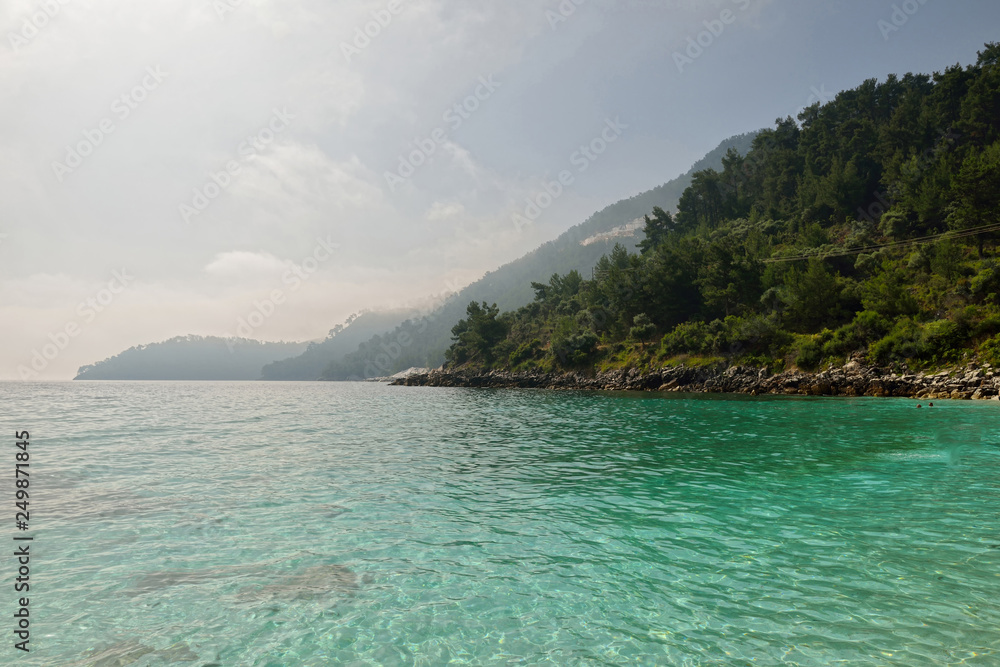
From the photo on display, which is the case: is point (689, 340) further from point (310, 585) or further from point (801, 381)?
point (310, 585)

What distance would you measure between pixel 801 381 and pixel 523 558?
219 ft

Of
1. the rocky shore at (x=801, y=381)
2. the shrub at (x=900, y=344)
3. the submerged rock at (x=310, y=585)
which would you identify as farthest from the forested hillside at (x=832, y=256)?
the submerged rock at (x=310, y=585)

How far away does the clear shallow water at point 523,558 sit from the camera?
6867 mm

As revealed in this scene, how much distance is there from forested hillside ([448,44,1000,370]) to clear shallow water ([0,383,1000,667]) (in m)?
50.4

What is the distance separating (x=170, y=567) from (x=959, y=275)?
85150 millimetres

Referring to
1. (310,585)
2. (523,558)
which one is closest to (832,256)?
(523,558)

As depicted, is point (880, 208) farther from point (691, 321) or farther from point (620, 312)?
point (620, 312)

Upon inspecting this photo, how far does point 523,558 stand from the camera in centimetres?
1001

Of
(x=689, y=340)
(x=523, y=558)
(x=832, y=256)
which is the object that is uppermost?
(x=832, y=256)

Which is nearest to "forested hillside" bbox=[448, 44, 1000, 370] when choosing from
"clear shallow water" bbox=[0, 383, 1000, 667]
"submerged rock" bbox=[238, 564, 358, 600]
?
"clear shallow water" bbox=[0, 383, 1000, 667]

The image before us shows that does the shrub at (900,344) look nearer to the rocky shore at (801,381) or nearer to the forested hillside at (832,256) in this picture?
the forested hillside at (832,256)

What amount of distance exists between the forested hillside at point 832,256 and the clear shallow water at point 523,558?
165ft

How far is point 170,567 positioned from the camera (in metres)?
9.87

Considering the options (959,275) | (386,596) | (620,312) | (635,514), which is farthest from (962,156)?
(386,596)
